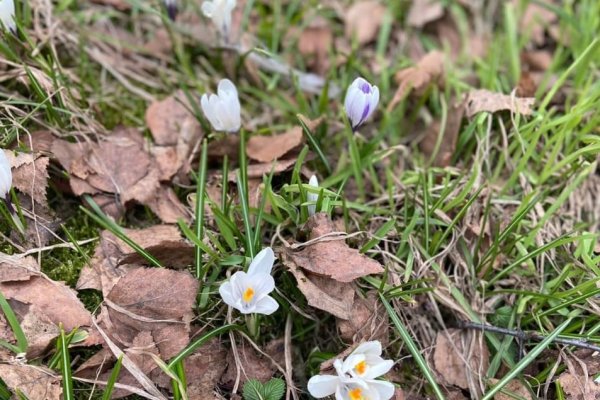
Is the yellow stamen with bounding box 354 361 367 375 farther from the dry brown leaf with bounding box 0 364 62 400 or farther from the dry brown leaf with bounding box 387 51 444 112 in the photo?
the dry brown leaf with bounding box 387 51 444 112

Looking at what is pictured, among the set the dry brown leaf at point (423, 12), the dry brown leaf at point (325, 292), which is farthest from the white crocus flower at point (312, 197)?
the dry brown leaf at point (423, 12)

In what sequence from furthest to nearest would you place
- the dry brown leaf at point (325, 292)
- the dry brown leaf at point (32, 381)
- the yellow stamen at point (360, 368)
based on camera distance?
1. the dry brown leaf at point (325, 292)
2. the yellow stamen at point (360, 368)
3. the dry brown leaf at point (32, 381)

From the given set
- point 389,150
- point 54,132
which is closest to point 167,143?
point 54,132

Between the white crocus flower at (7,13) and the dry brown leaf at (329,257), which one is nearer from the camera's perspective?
the dry brown leaf at (329,257)

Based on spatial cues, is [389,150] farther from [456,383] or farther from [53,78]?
[53,78]

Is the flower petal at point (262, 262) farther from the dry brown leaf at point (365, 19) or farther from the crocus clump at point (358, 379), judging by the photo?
the dry brown leaf at point (365, 19)

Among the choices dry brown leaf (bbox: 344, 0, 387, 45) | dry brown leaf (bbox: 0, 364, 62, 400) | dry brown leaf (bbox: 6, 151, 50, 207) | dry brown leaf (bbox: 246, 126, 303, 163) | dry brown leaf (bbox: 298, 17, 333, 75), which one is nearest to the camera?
dry brown leaf (bbox: 0, 364, 62, 400)


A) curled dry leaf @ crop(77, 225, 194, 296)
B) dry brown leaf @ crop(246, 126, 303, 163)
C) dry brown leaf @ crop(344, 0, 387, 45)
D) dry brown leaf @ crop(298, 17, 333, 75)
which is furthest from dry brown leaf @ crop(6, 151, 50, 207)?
dry brown leaf @ crop(344, 0, 387, 45)
